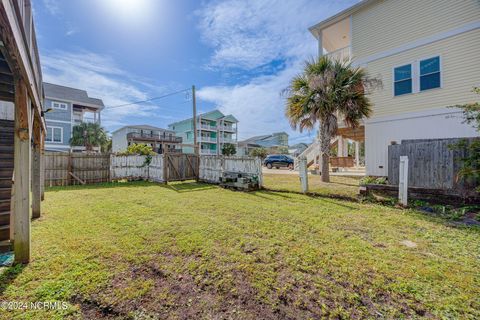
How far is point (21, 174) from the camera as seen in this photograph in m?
2.69

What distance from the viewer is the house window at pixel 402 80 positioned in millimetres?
8992

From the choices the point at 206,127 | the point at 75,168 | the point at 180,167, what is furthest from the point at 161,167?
the point at 206,127

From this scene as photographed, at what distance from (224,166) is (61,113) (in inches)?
972

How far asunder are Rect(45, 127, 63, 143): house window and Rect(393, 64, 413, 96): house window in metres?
31.1

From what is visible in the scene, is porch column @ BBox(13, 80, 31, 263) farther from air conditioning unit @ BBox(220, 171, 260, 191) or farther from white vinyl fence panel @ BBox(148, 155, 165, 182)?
white vinyl fence panel @ BBox(148, 155, 165, 182)

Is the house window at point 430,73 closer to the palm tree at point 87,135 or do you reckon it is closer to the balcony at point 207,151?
the palm tree at point 87,135

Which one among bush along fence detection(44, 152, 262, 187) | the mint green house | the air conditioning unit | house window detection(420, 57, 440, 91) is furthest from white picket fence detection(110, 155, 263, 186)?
the mint green house

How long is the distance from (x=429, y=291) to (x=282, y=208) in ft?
12.1

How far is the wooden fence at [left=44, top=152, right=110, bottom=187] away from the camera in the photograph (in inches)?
423

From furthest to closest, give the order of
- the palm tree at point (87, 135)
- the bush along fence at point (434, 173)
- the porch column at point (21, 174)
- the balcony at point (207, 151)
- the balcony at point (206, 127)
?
1. the balcony at point (207, 151)
2. the balcony at point (206, 127)
3. the palm tree at point (87, 135)
4. the bush along fence at point (434, 173)
5. the porch column at point (21, 174)

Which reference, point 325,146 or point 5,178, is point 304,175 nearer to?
point 325,146

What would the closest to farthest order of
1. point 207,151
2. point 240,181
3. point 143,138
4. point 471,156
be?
point 471,156, point 240,181, point 143,138, point 207,151

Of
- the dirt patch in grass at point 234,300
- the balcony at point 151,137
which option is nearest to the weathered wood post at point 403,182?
the dirt patch in grass at point 234,300

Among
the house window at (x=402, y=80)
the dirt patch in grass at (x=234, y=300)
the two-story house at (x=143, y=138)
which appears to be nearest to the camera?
the dirt patch in grass at (x=234, y=300)
